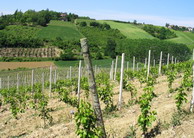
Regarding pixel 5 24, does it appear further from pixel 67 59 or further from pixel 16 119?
pixel 16 119

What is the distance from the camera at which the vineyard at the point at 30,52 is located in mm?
59159

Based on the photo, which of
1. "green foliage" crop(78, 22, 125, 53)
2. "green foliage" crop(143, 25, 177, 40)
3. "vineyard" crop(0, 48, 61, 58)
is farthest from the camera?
"green foliage" crop(143, 25, 177, 40)

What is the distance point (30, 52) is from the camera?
200 ft

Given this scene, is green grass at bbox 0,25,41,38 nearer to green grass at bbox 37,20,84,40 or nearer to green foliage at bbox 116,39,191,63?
green grass at bbox 37,20,84,40

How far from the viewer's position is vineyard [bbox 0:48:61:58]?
59.2 metres

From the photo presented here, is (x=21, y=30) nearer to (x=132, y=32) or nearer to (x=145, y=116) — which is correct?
(x=132, y=32)

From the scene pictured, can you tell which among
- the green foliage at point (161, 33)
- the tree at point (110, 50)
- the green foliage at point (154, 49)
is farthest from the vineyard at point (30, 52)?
the green foliage at point (161, 33)

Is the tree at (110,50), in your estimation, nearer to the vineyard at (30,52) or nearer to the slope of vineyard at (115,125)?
the vineyard at (30,52)

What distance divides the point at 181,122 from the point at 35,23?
91.6 metres

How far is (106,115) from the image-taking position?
811cm

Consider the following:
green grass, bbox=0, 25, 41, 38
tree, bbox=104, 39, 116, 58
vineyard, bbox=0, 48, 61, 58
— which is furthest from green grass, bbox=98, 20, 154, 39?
vineyard, bbox=0, 48, 61, 58

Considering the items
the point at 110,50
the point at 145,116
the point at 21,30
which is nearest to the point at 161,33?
the point at 110,50

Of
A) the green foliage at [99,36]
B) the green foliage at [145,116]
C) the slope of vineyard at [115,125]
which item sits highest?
the green foliage at [99,36]

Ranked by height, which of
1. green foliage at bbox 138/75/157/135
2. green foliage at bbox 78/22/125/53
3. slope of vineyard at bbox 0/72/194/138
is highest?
green foliage at bbox 78/22/125/53
